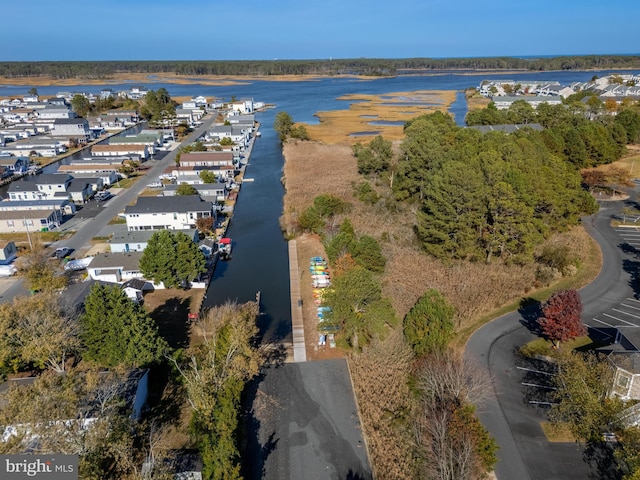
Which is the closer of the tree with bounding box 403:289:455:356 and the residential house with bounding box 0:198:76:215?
the tree with bounding box 403:289:455:356

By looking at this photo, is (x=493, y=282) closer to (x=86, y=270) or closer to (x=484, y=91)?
(x=86, y=270)

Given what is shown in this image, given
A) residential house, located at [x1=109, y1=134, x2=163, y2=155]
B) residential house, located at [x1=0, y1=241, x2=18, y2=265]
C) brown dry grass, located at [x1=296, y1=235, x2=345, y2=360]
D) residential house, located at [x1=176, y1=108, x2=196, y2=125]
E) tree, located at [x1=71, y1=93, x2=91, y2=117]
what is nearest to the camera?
brown dry grass, located at [x1=296, y1=235, x2=345, y2=360]

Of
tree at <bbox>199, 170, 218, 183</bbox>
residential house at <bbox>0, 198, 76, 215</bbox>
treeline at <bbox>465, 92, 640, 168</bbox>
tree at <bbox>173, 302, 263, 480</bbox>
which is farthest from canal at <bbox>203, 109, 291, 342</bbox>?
treeline at <bbox>465, 92, 640, 168</bbox>

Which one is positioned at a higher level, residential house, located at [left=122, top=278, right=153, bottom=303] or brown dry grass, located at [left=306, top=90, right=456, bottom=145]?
brown dry grass, located at [left=306, top=90, right=456, bottom=145]

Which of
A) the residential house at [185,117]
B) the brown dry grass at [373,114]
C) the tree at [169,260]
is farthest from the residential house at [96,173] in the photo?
the residential house at [185,117]

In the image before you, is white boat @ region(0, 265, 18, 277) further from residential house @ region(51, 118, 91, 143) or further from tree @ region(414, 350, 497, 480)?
residential house @ region(51, 118, 91, 143)

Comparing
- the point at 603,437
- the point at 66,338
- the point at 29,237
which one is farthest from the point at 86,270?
the point at 603,437
